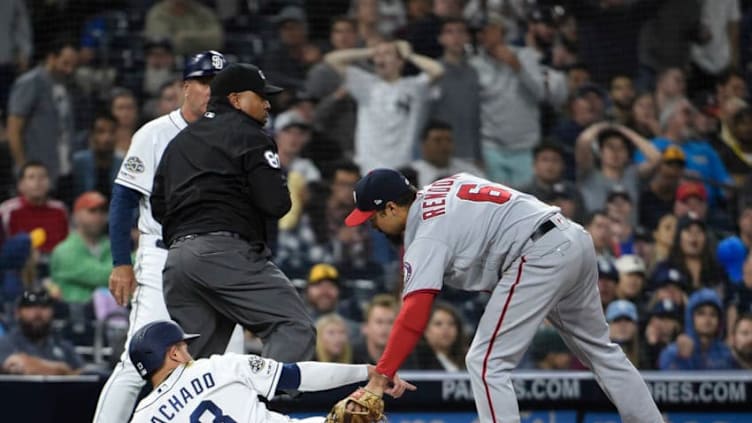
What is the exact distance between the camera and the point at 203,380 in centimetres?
491

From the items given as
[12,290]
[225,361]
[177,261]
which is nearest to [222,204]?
[177,261]

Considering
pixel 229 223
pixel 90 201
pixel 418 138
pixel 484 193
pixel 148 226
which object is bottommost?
pixel 90 201

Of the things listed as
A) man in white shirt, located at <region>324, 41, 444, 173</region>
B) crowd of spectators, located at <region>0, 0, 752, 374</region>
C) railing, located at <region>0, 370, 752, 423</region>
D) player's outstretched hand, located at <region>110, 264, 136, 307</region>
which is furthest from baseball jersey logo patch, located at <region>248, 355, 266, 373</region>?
man in white shirt, located at <region>324, 41, 444, 173</region>

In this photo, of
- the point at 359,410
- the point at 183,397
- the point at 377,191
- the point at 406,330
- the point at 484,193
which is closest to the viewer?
the point at 183,397

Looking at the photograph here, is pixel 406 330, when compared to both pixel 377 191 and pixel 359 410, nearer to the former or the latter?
pixel 359 410

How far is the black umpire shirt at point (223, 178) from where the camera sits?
18.6 ft

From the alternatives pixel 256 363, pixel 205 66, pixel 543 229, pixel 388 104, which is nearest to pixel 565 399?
pixel 543 229

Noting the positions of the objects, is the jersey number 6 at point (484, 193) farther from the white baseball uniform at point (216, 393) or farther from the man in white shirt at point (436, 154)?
the man in white shirt at point (436, 154)

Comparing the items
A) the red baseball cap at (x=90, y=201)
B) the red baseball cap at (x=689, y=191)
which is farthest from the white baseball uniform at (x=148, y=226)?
the red baseball cap at (x=689, y=191)

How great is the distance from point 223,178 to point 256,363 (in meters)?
0.92

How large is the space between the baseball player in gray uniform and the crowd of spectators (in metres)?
2.96

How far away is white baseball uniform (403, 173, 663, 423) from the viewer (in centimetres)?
551

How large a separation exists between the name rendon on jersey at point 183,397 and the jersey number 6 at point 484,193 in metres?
1.26

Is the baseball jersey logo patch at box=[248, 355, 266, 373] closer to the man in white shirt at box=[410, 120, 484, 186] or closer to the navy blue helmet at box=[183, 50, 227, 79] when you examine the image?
the navy blue helmet at box=[183, 50, 227, 79]
